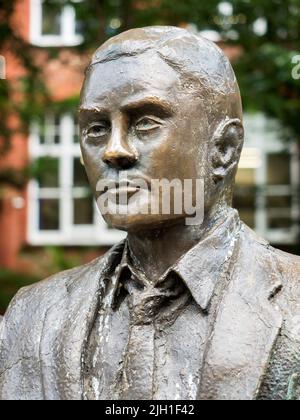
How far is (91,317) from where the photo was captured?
3434mm

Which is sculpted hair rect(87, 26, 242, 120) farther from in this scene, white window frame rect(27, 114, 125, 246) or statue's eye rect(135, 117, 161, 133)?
white window frame rect(27, 114, 125, 246)

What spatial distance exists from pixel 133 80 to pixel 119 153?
27 centimetres

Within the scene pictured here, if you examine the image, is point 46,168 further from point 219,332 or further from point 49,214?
point 219,332

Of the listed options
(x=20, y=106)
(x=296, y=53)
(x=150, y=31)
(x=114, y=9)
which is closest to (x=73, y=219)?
(x=20, y=106)

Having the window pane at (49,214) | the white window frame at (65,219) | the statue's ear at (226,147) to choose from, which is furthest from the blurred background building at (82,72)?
the statue's ear at (226,147)

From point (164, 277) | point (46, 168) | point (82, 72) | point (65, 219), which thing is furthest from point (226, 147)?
point (65, 219)

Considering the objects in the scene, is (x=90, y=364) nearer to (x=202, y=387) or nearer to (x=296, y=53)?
(x=202, y=387)

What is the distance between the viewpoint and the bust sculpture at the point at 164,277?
3.20 m

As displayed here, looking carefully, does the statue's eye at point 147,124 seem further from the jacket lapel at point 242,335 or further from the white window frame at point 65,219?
the white window frame at point 65,219

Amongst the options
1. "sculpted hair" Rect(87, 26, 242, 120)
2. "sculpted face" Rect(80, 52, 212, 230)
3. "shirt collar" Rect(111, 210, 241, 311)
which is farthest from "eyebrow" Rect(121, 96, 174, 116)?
"shirt collar" Rect(111, 210, 241, 311)

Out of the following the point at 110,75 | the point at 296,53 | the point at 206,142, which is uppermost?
the point at 296,53

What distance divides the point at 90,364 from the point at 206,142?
899mm

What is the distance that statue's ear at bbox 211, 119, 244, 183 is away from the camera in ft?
11.5

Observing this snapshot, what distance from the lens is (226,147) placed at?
3.59 m
